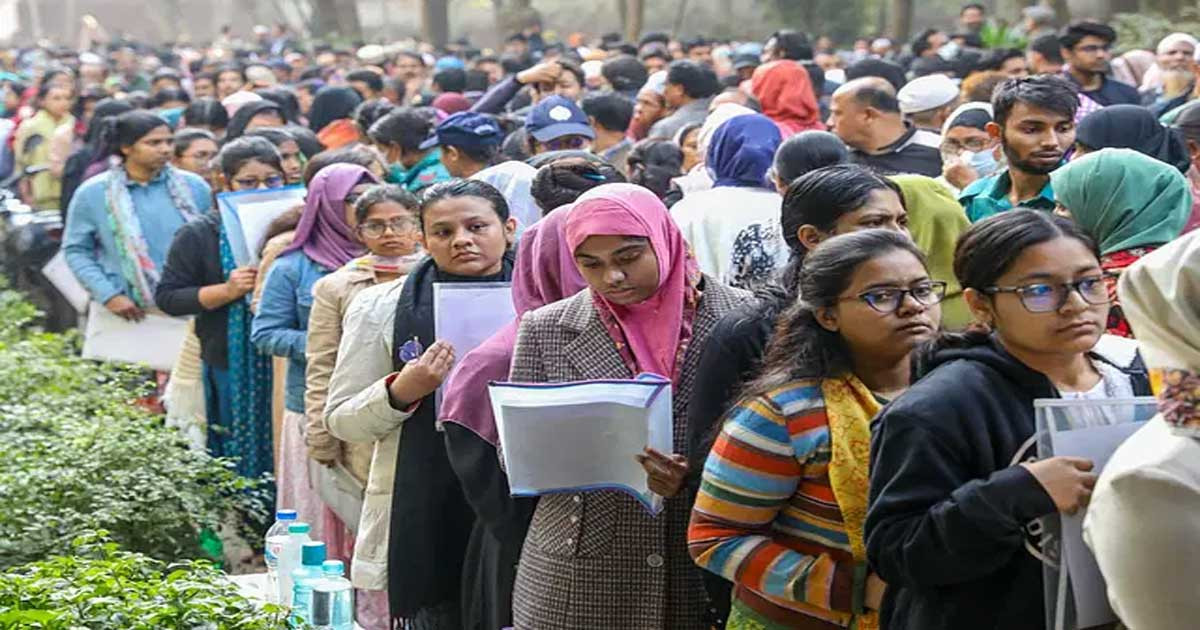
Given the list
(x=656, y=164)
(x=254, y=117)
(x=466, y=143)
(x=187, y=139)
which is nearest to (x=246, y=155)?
(x=466, y=143)

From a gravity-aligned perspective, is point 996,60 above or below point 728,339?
below

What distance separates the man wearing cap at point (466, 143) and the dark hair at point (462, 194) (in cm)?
239

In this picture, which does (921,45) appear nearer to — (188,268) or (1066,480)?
(188,268)

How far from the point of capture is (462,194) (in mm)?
5688

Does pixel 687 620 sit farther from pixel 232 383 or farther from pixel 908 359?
pixel 232 383

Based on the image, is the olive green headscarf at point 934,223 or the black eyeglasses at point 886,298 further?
the olive green headscarf at point 934,223

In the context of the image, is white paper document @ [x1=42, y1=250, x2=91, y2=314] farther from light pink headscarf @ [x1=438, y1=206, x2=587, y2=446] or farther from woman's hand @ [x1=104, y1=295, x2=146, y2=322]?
light pink headscarf @ [x1=438, y1=206, x2=587, y2=446]

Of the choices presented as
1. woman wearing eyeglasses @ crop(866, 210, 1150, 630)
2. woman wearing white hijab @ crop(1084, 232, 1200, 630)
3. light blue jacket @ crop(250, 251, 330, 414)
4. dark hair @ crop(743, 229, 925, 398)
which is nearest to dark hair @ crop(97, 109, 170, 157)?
light blue jacket @ crop(250, 251, 330, 414)

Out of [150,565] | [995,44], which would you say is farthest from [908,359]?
[995,44]

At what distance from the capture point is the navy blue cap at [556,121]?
9.09 metres

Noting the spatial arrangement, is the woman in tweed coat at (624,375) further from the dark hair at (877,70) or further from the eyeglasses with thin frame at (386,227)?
the dark hair at (877,70)

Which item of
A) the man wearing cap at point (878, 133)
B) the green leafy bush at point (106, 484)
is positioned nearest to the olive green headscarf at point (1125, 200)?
the green leafy bush at point (106, 484)

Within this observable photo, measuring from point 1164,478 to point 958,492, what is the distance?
554 millimetres

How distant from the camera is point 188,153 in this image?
10.3 meters
